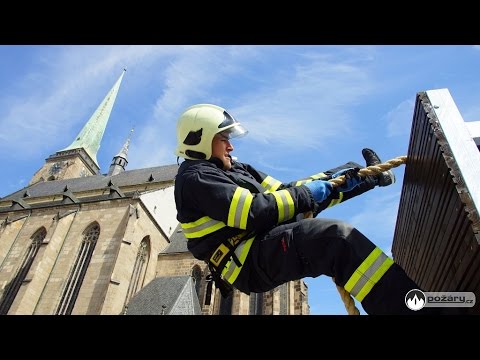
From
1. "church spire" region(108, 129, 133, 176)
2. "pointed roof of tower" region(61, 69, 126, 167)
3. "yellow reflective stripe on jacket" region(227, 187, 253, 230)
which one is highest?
"pointed roof of tower" region(61, 69, 126, 167)

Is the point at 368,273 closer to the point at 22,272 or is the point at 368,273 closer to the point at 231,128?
the point at 231,128

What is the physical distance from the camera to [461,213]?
2193 millimetres

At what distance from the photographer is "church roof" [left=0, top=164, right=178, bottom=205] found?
34.5 m

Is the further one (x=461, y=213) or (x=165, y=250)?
(x=165, y=250)

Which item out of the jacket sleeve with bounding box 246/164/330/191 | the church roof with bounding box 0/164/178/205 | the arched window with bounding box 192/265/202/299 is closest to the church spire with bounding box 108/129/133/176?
the church roof with bounding box 0/164/178/205

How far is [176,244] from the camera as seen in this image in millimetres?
26188

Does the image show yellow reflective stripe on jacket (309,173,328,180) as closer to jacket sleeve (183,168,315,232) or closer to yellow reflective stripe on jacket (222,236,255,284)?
jacket sleeve (183,168,315,232)

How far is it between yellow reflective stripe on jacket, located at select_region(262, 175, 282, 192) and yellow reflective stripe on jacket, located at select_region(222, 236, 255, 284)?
988mm

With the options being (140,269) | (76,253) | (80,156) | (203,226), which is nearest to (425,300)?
(203,226)

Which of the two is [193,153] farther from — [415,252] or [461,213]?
[415,252]

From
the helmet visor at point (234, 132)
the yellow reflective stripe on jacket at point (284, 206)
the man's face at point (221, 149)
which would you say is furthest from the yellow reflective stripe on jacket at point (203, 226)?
the helmet visor at point (234, 132)

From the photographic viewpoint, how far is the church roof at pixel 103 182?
3450cm
